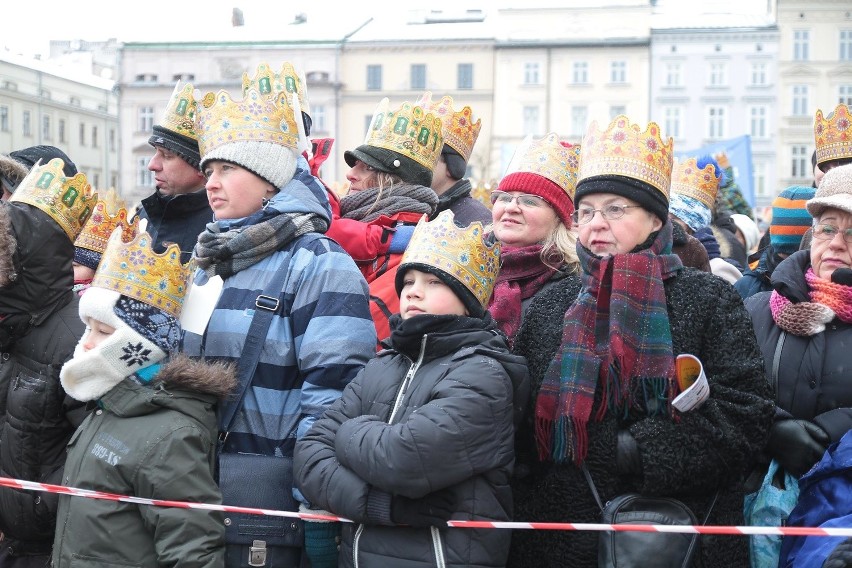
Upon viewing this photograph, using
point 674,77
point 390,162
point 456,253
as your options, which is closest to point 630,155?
point 456,253

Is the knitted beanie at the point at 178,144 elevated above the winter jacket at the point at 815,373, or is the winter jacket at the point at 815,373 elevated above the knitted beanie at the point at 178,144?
the knitted beanie at the point at 178,144

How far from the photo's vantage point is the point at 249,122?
4023 millimetres

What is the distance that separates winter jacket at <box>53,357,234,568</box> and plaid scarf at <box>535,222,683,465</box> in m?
1.14

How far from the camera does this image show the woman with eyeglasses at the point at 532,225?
4.15 meters

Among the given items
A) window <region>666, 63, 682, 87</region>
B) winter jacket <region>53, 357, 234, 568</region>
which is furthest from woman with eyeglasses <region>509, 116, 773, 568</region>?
window <region>666, 63, 682, 87</region>

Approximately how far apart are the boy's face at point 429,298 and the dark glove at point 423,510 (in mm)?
662

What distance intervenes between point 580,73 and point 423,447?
5348cm

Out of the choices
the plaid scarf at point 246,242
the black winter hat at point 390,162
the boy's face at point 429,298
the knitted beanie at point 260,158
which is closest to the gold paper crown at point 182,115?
the black winter hat at point 390,162

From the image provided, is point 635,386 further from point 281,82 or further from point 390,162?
point 281,82

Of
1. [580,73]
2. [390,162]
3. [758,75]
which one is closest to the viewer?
[390,162]

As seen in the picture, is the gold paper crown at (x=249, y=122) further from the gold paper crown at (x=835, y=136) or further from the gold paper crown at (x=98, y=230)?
the gold paper crown at (x=835, y=136)

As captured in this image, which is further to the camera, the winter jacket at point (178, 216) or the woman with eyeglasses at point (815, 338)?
the winter jacket at point (178, 216)

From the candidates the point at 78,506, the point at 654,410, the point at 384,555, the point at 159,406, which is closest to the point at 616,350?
the point at 654,410

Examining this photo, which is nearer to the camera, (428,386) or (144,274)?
(428,386)
